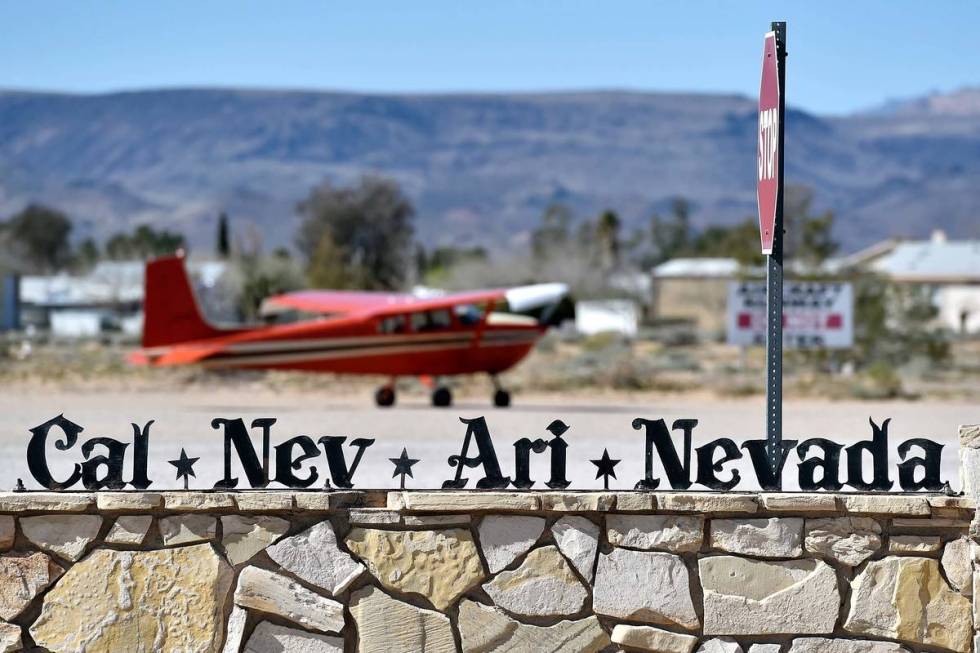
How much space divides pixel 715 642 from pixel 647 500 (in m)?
0.67

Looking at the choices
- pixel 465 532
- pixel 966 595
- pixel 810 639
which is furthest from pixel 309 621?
pixel 966 595

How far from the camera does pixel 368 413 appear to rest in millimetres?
22578

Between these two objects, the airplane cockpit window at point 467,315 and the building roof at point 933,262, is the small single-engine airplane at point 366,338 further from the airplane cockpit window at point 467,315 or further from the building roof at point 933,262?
the building roof at point 933,262

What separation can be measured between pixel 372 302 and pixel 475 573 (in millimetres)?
22108

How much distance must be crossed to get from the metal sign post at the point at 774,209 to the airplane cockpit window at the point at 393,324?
60.0 ft

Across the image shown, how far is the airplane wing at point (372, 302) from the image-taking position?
25.2m

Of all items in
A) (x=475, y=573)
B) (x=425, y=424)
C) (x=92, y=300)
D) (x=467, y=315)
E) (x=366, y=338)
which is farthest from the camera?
(x=92, y=300)

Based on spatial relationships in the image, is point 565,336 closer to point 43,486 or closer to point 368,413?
point 368,413

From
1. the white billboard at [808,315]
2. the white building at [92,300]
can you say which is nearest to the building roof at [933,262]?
the white building at [92,300]

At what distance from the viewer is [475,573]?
20.5ft

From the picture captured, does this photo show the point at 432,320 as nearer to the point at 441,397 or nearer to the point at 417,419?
the point at 441,397

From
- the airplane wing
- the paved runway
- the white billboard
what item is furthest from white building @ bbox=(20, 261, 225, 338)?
the white billboard

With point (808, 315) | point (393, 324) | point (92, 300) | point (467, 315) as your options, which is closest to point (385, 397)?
point (393, 324)

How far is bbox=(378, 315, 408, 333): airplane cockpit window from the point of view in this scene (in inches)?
975
